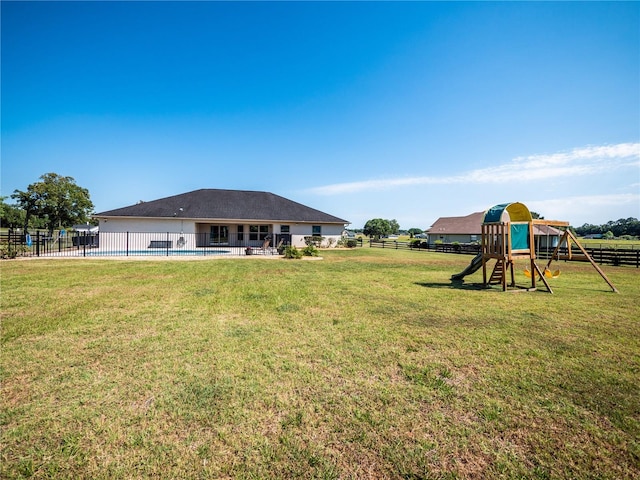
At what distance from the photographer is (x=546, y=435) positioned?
8.52 feet

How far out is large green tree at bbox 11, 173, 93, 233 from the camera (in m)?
41.1

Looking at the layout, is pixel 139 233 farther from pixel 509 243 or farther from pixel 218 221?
pixel 509 243

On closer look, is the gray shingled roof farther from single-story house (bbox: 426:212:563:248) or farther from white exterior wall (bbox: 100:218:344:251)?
single-story house (bbox: 426:212:563:248)

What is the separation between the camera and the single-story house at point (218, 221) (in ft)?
83.2

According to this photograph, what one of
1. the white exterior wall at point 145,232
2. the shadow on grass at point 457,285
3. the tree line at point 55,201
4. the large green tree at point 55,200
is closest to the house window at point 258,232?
the white exterior wall at point 145,232

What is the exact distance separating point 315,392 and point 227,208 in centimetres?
2839

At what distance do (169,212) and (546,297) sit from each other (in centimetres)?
2809

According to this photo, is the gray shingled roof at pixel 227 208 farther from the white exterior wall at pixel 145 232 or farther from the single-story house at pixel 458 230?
the single-story house at pixel 458 230

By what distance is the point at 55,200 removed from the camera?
42281 millimetres

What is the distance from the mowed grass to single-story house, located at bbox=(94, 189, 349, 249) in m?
19.3

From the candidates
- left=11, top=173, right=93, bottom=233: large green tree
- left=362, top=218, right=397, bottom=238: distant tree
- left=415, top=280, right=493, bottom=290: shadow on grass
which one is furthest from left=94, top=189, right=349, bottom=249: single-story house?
left=362, top=218, right=397, bottom=238: distant tree

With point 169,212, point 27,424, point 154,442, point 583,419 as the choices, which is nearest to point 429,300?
point 583,419

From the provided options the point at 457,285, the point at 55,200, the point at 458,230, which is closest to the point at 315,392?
the point at 457,285

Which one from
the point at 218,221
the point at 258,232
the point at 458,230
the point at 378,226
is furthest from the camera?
the point at 378,226
